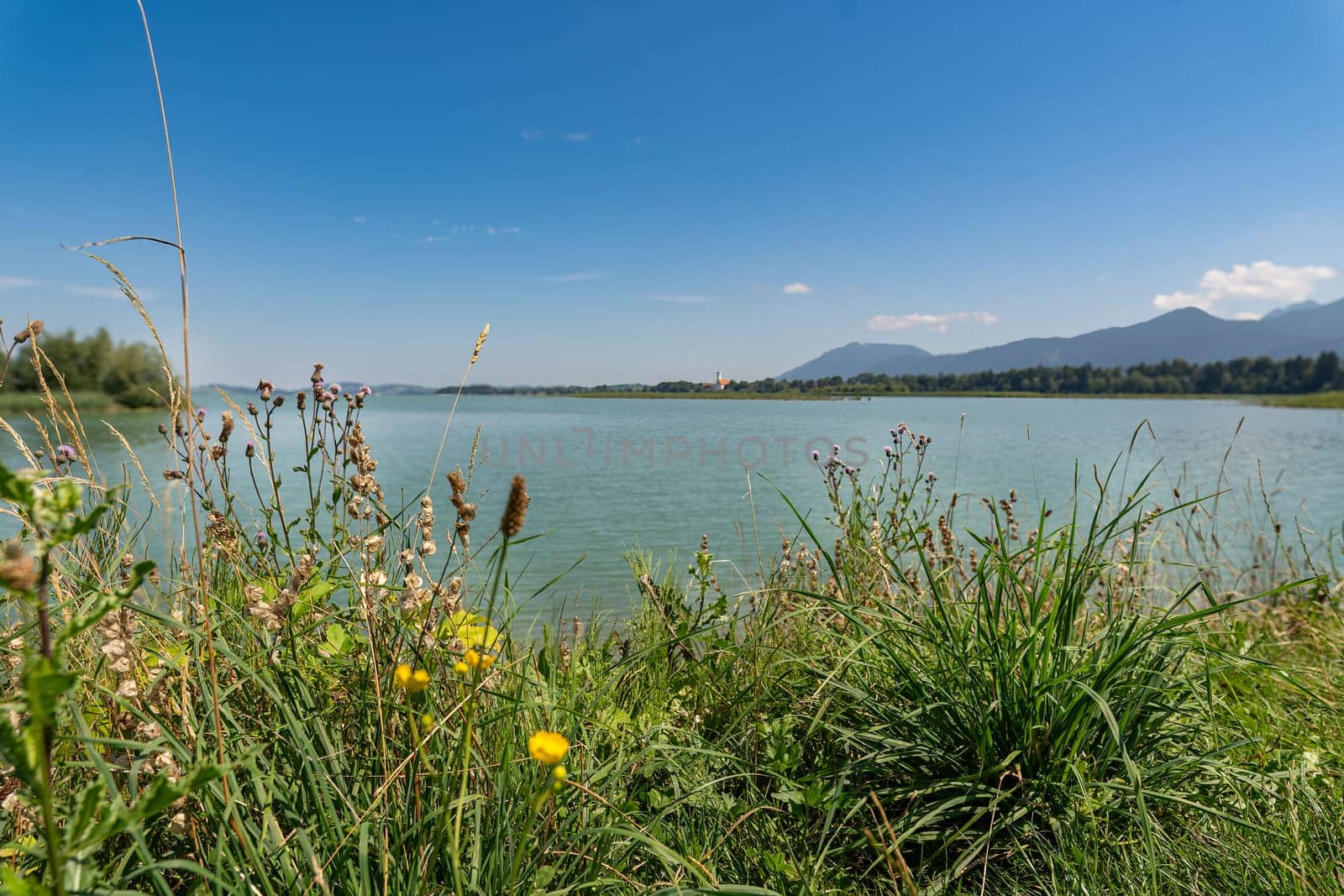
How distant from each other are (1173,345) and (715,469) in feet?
449

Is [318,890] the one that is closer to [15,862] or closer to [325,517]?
[15,862]

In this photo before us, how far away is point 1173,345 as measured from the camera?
386ft

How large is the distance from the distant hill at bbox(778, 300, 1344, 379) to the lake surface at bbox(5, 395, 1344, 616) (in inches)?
2339

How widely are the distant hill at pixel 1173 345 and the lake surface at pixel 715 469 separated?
195ft

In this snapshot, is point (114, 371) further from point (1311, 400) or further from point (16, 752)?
point (1311, 400)

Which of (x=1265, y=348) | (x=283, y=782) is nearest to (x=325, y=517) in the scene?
(x=283, y=782)

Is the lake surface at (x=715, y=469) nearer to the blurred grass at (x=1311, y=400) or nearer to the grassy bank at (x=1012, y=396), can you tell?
the grassy bank at (x=1012, y=396)

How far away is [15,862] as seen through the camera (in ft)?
4.64

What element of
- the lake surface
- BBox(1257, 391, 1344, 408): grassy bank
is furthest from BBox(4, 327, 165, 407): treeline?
BBox(1257, 391, 1344, 408): grassy bank

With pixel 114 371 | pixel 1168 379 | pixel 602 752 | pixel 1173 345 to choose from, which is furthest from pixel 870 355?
pixel 602 752

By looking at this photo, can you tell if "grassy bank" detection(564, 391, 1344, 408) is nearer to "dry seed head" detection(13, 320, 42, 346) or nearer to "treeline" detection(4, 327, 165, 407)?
"dry seed head" detection(13, 320, 42, 346)

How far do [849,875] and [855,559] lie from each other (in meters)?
1.83

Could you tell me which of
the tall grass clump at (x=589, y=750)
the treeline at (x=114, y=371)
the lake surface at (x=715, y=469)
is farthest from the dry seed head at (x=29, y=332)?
the treeline at (x=114, y=371)

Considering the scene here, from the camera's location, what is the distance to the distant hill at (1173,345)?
92.1 m
